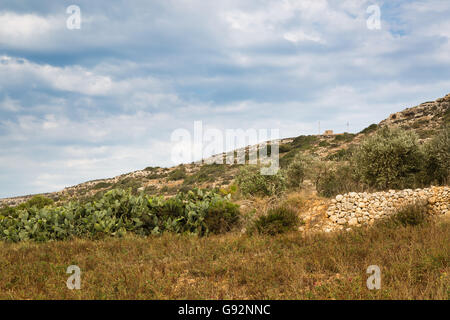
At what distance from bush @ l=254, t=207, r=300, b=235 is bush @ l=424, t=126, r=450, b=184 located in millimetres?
10040

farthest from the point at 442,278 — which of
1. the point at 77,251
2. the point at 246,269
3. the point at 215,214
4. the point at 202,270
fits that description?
the point at 77,251

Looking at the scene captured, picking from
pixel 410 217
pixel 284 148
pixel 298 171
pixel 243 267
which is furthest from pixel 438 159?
pixel 284 148

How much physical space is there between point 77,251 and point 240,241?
374 centimetres

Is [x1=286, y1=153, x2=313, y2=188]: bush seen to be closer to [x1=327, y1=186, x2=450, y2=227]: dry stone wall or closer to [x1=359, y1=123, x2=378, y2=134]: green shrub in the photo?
[x1=327, y1=186, x2=450, y2=227]: dry stone wall

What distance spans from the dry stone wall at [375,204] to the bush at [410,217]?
7.85 ft

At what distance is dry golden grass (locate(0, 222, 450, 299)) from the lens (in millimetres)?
4367

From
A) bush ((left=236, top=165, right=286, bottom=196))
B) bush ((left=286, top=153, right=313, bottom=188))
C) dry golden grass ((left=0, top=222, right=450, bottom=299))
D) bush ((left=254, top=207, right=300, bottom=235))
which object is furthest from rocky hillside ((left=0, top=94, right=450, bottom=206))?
dry golden grass ((left=0, top=222, right=450, bottom=299))

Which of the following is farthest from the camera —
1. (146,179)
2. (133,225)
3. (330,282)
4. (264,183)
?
(146,179)

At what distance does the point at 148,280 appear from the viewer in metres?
4.76

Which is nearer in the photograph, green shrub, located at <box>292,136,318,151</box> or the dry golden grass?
the dry golden grass

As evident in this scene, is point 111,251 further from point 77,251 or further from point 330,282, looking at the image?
point 330,282

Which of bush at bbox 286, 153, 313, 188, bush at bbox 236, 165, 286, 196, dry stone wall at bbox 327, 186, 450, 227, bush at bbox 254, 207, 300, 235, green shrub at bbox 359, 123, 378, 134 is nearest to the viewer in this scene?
bush at bbox 254, 207, 300, 235

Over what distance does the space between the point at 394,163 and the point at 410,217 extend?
894 cm

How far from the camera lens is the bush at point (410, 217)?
812cm
